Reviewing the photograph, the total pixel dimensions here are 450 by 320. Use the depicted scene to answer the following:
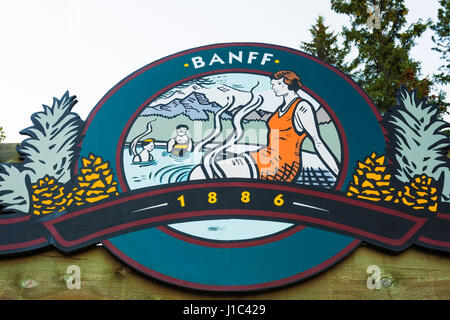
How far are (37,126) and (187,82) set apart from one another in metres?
1.31

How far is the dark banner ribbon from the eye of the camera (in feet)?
9.39

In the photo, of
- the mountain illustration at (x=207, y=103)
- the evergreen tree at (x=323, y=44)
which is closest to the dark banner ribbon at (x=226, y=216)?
the mountain illustration at (x=207, y=103)

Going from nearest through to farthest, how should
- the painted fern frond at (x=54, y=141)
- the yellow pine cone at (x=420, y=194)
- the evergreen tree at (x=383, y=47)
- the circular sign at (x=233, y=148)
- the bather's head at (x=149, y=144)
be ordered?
1. the circular sign at (x=233, y=148)
2. the yellow pine cone at (x=420, y=194)
3. the painted fern frond at (x=54, y=141)
4. the bather's head at (x=149, y=144)
5. the evergreen tree at (x=383, y=47)

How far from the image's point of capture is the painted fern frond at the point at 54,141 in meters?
3.24

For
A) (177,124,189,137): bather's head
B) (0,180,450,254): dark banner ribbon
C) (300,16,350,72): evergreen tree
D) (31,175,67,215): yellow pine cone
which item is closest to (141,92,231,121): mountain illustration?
(177,124,189,137): bather's head

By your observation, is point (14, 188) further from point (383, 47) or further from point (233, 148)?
point (383, 47)

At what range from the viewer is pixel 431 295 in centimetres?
270

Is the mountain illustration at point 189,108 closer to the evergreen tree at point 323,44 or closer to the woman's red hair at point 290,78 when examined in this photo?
the woman's red hair at point 290,78

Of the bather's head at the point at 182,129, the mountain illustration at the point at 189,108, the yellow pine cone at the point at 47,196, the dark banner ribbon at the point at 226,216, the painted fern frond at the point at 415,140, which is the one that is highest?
the mountain illustration at the point at 189,108

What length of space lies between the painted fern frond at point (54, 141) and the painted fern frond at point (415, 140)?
250cm

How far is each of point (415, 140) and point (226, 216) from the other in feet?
5.24

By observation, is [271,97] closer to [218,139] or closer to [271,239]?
[218,139]
